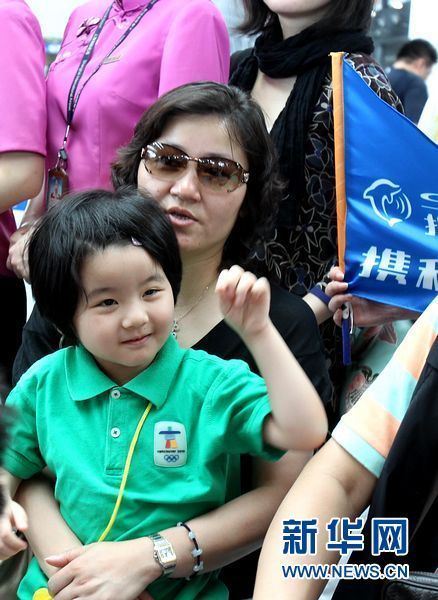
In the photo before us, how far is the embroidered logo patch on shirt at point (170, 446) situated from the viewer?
5.38 feet

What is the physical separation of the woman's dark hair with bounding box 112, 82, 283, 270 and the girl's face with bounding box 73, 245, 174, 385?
42 centimetres

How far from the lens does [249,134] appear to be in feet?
6.53

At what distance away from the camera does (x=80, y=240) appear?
1.67 m

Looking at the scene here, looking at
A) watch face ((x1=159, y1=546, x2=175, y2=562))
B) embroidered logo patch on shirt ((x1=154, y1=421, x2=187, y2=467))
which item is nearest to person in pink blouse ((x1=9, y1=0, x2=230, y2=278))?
embroidered logo patch on shirt ((x1=154, y1=421, x2=187, y2=467))

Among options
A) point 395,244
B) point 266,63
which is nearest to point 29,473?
point 395,244

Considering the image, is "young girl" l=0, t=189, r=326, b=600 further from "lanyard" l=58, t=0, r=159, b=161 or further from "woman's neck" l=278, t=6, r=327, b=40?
"woman's neck" l=278, t=6, r=327, b=40

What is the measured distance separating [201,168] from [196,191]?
47 mm

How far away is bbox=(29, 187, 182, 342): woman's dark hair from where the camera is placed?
1667 mm

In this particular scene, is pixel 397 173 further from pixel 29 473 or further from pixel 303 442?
pixel 29 473

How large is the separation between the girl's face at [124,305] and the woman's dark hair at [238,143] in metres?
0.42

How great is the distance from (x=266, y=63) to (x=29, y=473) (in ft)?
4.02

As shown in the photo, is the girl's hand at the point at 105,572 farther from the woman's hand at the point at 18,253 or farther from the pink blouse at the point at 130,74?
the pink blouse at the point at 130,74

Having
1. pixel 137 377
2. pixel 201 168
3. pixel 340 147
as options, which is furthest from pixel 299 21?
pixel 137 377

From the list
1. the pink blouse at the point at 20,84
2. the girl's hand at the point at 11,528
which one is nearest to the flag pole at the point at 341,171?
the pink blouse at the point at 20,84
